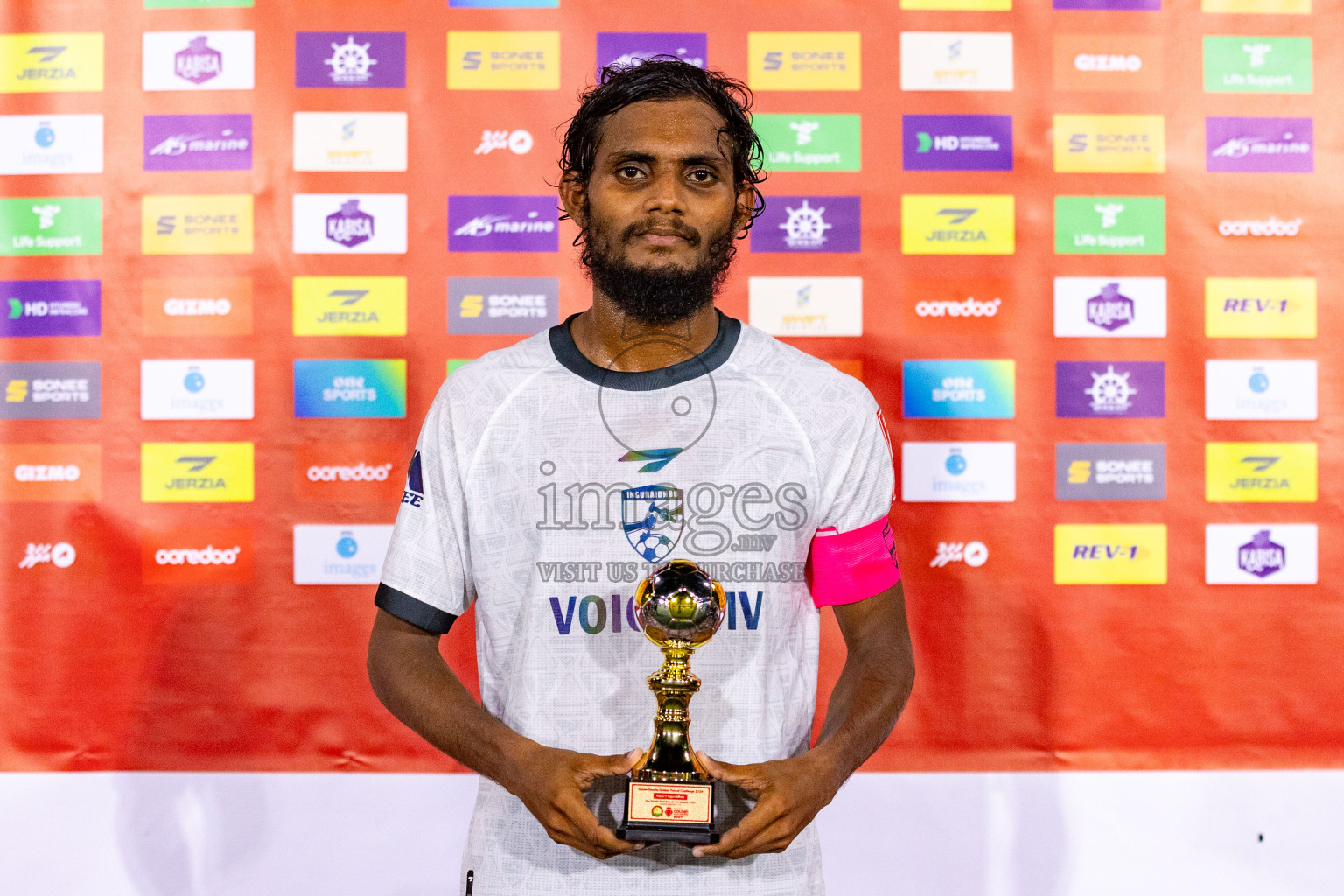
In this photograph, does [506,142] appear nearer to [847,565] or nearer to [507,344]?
[507,344]

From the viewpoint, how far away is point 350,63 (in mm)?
1920

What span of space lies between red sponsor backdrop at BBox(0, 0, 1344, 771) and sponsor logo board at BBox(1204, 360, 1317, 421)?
0.03 m

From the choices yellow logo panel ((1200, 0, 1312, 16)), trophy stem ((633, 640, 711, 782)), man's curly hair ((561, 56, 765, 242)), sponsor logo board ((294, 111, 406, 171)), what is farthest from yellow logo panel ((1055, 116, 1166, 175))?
trophy stem ((633, 640, 711, 782))

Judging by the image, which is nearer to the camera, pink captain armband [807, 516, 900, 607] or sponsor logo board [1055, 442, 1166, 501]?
pink captain armband [807, 516, 900, 607]

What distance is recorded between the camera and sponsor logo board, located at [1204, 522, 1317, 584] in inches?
76.6

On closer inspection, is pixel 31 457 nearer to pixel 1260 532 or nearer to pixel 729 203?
pixel 729 203

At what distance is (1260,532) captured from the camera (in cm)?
195

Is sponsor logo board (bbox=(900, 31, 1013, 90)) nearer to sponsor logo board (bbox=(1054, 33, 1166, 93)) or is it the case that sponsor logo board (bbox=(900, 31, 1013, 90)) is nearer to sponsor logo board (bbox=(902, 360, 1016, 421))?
sponsor logo board (bbox=(1054, 33, 1166, 93))

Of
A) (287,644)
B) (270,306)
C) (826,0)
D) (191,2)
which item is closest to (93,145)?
(191,2)

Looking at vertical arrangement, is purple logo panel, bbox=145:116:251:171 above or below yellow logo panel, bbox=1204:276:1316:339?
above

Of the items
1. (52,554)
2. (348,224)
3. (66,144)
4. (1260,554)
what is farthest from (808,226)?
(52,554)

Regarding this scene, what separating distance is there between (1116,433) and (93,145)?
223 centimetres

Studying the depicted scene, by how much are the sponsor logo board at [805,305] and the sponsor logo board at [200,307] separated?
1.06m

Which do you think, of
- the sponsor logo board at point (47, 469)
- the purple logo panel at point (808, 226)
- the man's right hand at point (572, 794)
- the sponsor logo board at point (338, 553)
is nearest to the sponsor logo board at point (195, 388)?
the sponsor logo board at point (47, 469)
